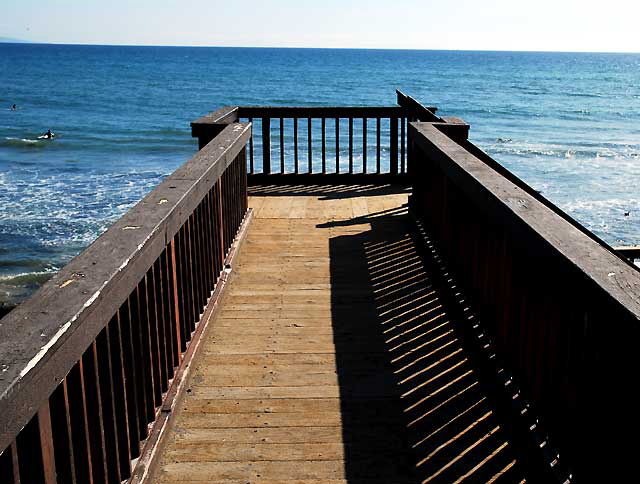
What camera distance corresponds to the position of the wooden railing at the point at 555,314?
7.34 ft

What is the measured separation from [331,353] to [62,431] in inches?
91.2

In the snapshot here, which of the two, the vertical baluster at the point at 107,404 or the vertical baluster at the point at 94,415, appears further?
the vertical baluster at the point at 107,404

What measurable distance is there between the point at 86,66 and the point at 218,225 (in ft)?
355

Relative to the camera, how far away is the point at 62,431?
2148 millimetres

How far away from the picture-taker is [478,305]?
4.21 metres

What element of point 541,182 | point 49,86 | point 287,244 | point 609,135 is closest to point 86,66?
point 49,86

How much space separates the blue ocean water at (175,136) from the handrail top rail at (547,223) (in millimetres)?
11938

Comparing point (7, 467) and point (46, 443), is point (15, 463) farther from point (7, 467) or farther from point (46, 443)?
point (46, 443)

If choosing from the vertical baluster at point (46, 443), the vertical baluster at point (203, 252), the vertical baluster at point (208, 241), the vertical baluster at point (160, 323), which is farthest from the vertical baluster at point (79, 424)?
the vertical baluster at point (208, 241)

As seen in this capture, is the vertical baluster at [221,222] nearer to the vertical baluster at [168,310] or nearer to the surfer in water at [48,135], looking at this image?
the vertical baluster at [168,310]

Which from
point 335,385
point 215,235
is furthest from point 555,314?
point 215,235

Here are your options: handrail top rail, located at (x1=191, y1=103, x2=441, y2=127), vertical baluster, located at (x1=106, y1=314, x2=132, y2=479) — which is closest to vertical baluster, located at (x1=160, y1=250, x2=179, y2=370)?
vertical baluster, located at (x1=106, y1=314, x2=132, y2=479)

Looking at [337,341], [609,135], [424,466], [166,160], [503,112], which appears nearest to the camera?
[424,466]

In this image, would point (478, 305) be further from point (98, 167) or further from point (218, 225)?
point (98, 167)
